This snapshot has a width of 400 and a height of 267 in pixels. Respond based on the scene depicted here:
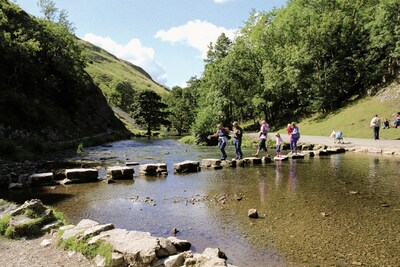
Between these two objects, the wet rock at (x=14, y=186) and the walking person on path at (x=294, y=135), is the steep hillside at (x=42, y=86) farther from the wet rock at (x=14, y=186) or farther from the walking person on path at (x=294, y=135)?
the walking person on path at (x=294, y=135)

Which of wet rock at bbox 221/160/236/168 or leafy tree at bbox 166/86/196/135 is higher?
leafy tree at bbox 166/86/196/135

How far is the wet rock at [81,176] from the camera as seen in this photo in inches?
672

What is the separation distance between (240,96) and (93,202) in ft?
185

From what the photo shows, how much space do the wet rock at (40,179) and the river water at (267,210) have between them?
99 centimetres

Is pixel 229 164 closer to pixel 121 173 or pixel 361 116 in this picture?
pixel 121 173

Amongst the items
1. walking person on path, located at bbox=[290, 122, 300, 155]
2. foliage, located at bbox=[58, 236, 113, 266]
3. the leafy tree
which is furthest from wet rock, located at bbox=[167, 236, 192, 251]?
the leafy tree

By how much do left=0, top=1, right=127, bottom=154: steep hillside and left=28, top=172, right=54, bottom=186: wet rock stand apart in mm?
19536

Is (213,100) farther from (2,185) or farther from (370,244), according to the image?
(370,244)

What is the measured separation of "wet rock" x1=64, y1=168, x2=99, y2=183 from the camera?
17.1m

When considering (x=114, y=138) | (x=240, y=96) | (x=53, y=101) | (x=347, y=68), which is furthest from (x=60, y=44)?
(x=347, y=68)

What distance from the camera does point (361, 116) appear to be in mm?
43844

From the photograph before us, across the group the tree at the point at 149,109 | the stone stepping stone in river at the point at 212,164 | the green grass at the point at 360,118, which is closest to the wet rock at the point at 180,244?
the stone stepping stone in river at the point at 212,164

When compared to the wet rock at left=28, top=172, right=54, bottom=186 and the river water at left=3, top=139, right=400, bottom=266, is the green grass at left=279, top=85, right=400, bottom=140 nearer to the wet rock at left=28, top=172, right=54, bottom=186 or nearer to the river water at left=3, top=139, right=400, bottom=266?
the river water at left=3, top=139, right=400, bottom=266

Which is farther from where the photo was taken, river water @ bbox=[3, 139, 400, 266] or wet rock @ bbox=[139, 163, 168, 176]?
wet rock @ bbox=[139, 163, 168, 176]
